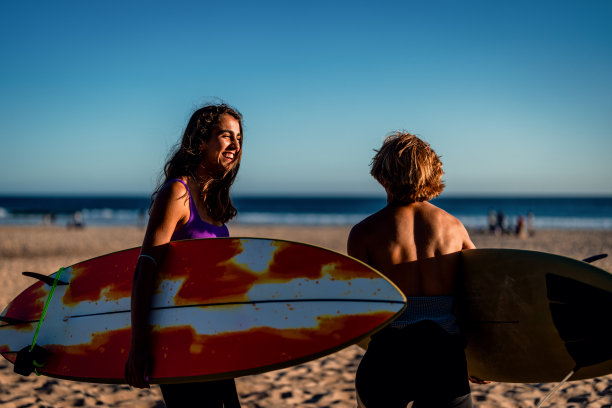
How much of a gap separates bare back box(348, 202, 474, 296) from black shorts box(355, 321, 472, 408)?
0.52 feet

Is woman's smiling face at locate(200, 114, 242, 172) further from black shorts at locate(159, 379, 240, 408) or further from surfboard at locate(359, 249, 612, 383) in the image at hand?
surfboard at locate(359, 249, 612, 383)

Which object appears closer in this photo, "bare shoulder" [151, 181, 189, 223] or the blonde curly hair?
"bare shoulder" [151, 181, 189, 223]

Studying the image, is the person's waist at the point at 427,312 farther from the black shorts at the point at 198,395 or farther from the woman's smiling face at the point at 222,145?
the woman's smiling face at the point at 222,145

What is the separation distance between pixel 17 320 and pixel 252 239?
53.3 inches

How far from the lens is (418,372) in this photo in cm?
152

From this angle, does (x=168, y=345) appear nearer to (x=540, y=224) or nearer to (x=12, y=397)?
(x=12, y=397)

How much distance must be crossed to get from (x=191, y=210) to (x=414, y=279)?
0.83 m

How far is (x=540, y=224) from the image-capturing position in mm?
29109

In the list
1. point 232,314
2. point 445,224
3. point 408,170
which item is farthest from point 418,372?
point 232,314

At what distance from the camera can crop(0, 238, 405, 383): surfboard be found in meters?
1.80

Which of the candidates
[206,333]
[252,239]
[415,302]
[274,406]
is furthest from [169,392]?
[274,406]

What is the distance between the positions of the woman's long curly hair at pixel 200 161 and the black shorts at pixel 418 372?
2.66 feet

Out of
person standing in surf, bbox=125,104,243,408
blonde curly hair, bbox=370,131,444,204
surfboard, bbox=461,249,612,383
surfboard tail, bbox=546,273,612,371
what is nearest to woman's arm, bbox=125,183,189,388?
person standing in surf, bbox=125,104,243,408

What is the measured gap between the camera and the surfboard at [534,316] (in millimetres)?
2047
